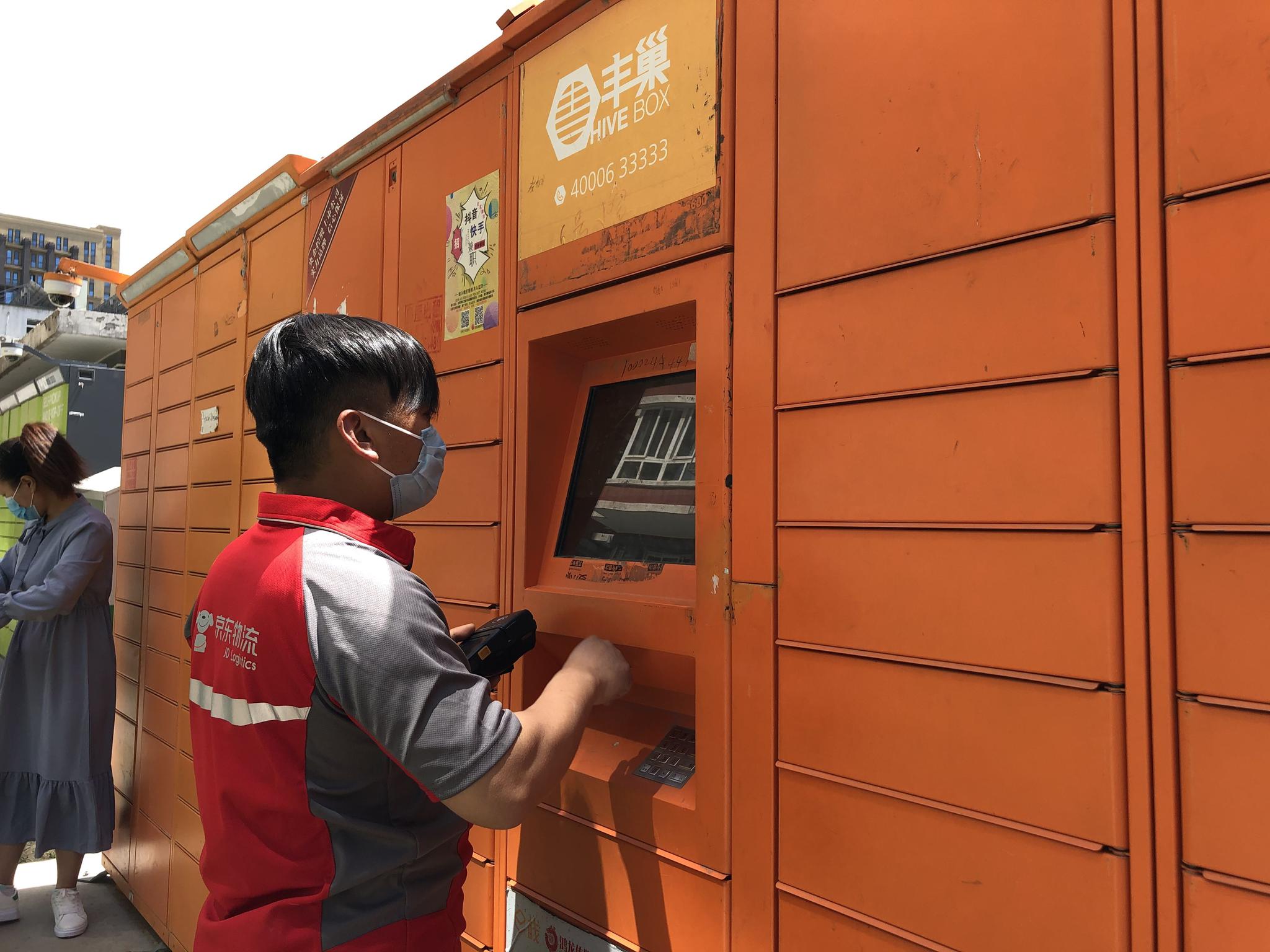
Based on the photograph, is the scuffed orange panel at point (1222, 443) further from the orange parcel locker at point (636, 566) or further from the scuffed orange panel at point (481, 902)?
the scuffed orange panel at point (481, 902)

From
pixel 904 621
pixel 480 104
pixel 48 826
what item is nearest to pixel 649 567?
pixel 904 621

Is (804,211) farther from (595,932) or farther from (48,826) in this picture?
(48,826)

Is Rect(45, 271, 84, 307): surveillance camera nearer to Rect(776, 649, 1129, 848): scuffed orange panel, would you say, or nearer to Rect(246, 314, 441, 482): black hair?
Rect(246, 314, 441, 482): black hair

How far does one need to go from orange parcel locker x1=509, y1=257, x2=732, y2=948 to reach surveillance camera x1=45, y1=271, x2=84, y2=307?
692cm

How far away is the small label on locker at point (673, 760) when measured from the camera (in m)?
1.43

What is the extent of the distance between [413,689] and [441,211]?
4.55 feet

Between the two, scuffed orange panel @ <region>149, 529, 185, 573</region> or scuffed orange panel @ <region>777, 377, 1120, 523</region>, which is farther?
scuffed orange panel @ <region>149, 529, 185, 573</region>

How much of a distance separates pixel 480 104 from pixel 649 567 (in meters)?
1.19

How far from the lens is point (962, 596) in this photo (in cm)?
104

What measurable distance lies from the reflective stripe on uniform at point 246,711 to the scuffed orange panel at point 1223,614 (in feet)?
3.42

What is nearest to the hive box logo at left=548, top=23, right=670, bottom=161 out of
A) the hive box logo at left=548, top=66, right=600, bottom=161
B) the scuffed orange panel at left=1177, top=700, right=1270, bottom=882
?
the hive box logo at left=548, top=66, right=600, bottom=161

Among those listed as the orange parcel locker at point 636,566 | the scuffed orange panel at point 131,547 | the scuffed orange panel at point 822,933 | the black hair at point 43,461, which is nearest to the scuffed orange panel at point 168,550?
the scuffed orange panel at point 131,547

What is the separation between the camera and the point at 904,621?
109cm

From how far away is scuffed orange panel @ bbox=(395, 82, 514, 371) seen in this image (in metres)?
1.84
